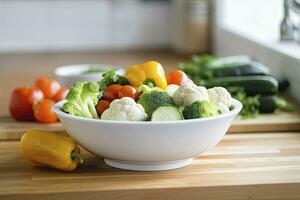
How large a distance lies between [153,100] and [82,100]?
5.8 inches

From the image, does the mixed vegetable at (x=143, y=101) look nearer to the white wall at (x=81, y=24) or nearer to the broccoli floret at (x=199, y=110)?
the broccoli floret at (x=199, y=110)

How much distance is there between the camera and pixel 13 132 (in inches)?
61.9

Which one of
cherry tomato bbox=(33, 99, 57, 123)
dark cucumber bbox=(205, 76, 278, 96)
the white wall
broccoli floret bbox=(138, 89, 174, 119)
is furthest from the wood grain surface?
the white wall

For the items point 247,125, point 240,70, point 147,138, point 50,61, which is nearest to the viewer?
point 147,138

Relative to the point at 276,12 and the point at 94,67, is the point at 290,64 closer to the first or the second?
the point at 94,67

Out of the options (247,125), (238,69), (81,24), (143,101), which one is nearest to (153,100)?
(143,101)

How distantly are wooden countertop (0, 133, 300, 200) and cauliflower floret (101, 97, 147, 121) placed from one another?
115 mm

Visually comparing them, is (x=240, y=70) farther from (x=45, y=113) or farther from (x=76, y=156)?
(x=76, y=156)

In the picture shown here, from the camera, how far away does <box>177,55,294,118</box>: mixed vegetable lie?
1798mm

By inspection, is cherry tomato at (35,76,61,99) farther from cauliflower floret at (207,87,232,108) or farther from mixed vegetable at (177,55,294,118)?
cauliflower floret at (207,87,232,108)

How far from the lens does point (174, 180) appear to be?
4.04ft

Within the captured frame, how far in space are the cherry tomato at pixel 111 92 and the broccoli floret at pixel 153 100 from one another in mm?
98

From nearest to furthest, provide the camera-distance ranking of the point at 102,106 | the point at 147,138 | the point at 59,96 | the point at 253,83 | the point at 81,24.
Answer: the point at 147,138 → the point at 102,106 → the point at 59,96 → the point at 253,83 → the point at 81,24

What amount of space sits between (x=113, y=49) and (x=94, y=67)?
198 cm
